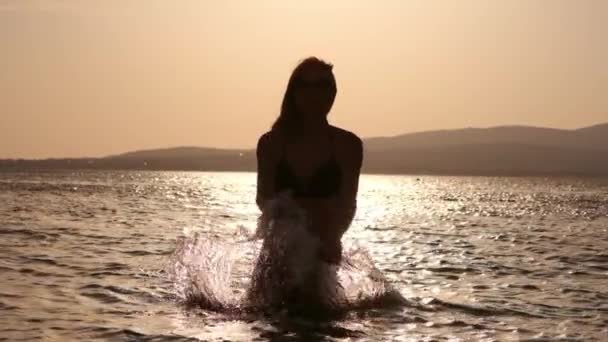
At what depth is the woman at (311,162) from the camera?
8469mm

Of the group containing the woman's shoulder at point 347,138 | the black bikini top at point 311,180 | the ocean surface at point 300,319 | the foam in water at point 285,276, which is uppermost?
the woman's shoulder at point 347,138

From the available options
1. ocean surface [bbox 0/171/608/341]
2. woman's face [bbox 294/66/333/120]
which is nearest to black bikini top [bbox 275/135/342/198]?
woman's face [bbox 294/66/333/120]

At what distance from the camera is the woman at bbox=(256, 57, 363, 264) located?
8469mm

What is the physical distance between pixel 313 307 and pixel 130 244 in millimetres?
→ 10791

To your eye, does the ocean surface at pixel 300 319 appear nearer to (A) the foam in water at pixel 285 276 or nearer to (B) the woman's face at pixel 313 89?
(A) the foam in water at pixel 285 276

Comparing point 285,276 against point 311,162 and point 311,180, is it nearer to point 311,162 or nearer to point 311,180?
point 311,180

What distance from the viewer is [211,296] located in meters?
9.43

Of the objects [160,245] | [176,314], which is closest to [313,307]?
[176,314]

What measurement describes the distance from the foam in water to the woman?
181 mm

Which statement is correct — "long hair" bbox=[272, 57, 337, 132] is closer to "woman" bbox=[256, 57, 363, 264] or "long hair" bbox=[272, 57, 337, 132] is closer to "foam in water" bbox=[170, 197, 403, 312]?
"woman" bbox=[256, 57, 363, 264]

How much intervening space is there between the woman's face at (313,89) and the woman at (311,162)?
2 centimetres

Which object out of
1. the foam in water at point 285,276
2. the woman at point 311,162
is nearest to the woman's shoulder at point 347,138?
the woman at point 311,162

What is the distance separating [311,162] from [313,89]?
0.80 m

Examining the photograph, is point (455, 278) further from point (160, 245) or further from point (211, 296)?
point (160, 245)
